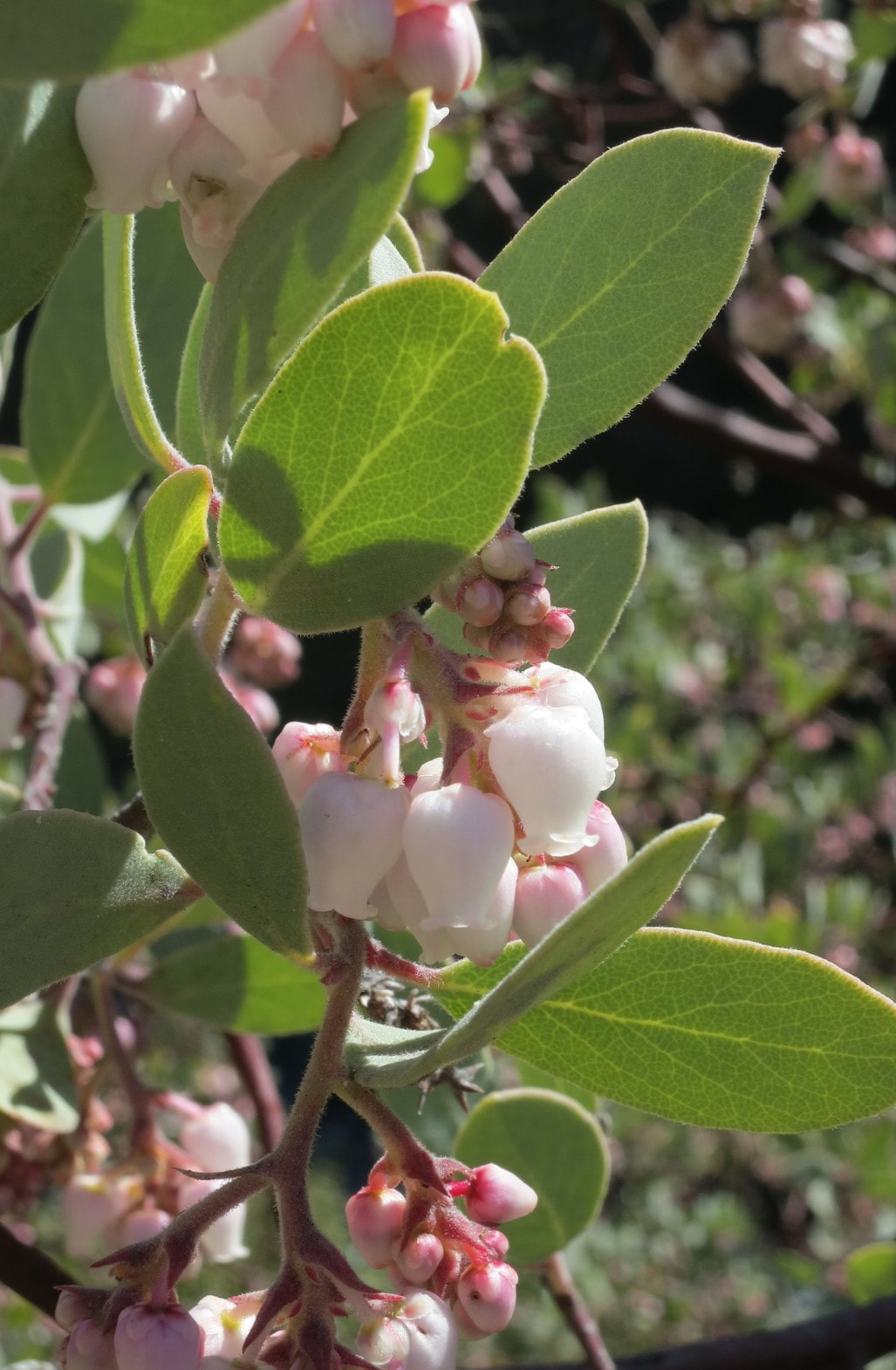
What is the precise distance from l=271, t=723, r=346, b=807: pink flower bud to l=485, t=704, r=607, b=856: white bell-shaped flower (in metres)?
0.06

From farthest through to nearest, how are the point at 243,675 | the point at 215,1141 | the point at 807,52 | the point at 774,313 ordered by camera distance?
the point at 774,313 < the point at 807,52 < the point at 243,675 < the point at 215,1141

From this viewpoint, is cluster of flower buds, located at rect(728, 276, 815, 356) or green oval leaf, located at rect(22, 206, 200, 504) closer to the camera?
green oval leaf, located at rect(22, 206, 200, 504)

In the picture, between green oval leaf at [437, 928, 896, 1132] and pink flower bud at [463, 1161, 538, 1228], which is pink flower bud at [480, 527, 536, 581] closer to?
green oval leaf at [437, 928, 896, 1132]

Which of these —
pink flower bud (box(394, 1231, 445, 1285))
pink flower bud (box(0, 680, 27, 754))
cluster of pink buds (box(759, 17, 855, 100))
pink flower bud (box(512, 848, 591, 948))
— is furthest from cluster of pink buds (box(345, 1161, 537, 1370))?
cluster of pink buds (box(759, 17, 855, 100))

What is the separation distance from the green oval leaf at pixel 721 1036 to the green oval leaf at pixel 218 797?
73 mm

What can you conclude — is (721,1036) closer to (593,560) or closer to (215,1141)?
(593,560)

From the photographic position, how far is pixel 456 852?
358 mm

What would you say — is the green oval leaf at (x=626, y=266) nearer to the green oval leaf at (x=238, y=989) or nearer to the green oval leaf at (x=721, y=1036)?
the green oval leaf at (x=721, y=1036)

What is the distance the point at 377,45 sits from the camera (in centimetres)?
32

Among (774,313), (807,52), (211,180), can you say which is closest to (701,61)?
(807,52)

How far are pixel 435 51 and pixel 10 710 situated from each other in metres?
0.55

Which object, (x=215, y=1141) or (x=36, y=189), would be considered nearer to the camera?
(x=36, y=189)

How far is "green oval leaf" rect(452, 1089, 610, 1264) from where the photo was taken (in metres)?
0.61

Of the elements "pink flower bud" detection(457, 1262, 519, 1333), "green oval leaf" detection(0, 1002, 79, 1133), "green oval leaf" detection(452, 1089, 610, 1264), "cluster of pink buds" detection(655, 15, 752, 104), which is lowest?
"cluster of pink buds" detection(655, 15, 752, 104)
